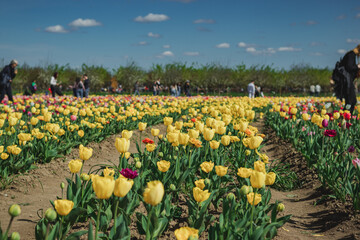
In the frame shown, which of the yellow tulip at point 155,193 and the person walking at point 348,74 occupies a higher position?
the person walking at point 348,74

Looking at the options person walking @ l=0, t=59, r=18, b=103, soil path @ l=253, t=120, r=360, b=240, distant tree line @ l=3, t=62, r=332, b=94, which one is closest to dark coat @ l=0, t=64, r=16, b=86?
person walking @ l=0, t=59, r=18, b=103

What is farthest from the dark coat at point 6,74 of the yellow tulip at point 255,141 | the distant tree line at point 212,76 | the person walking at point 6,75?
the distant tree line at point 212,76

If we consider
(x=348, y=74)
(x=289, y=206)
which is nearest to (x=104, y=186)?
(x=289, y=206)

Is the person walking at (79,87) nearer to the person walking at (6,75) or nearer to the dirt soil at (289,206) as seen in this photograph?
the person walking at (6,75)

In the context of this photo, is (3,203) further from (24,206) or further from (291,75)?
(291,75)

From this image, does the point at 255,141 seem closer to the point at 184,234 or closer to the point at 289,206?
the point at 289,206

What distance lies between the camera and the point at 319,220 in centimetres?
361

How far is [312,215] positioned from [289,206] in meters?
0.37

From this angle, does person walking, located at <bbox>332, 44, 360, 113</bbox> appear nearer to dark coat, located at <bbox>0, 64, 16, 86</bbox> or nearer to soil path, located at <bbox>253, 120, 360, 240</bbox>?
soil path, located at <bbox>253, 120, 360, 240</bbox>

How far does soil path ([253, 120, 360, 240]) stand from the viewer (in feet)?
10.5

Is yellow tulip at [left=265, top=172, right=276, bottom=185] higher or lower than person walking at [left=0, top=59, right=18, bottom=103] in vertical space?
lower

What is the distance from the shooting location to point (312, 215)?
378 cm

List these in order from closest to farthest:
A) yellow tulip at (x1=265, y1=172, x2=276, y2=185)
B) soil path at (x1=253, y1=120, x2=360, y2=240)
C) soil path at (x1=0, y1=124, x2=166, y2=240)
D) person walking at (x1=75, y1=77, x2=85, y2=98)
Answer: yellow tulip at (x1=265, y1=172, x2=276, y2=185), soil path at (x1=0, y1=124, x2=166, y2=240), soil path at (x1=253, y1=120, x2=360, y2=240), person walking at (x1=75, y1=77, x2=85, y2=98)

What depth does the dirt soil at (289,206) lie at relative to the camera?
3113 millimetres
